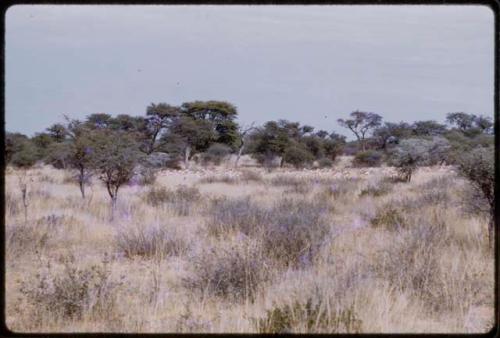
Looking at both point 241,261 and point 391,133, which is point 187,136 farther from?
point 241,261

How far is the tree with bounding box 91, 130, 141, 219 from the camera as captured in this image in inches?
369

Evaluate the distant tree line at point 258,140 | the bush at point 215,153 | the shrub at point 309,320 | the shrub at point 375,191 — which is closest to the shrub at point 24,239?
the shrub at point 309,320

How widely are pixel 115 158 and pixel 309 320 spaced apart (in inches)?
248

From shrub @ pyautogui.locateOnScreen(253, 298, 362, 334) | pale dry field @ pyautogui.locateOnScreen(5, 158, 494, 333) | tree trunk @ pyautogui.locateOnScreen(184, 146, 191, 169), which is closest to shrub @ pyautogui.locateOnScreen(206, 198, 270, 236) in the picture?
pale dry field @ pyautogui.locateOnScreen(5, 158, 494, 333)

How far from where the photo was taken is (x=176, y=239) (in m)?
6.63

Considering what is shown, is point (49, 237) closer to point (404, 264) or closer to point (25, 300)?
point (25, 300)

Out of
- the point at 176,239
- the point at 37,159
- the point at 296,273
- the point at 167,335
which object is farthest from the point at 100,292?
the point at 37,159

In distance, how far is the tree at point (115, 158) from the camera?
9.38 metres

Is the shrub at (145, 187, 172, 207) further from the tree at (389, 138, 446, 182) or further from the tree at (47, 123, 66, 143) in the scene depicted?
the tree at (389, 138, 446, 182)

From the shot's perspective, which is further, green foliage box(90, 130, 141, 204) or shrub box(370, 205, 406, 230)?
green foliage box(90, 130, 141, 204)

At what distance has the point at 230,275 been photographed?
15.8 feet

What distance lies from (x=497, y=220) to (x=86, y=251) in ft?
15.3

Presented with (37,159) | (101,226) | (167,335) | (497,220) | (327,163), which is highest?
(497,220)

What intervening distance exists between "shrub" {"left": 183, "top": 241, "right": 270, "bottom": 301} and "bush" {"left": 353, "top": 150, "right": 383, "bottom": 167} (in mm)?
25757
